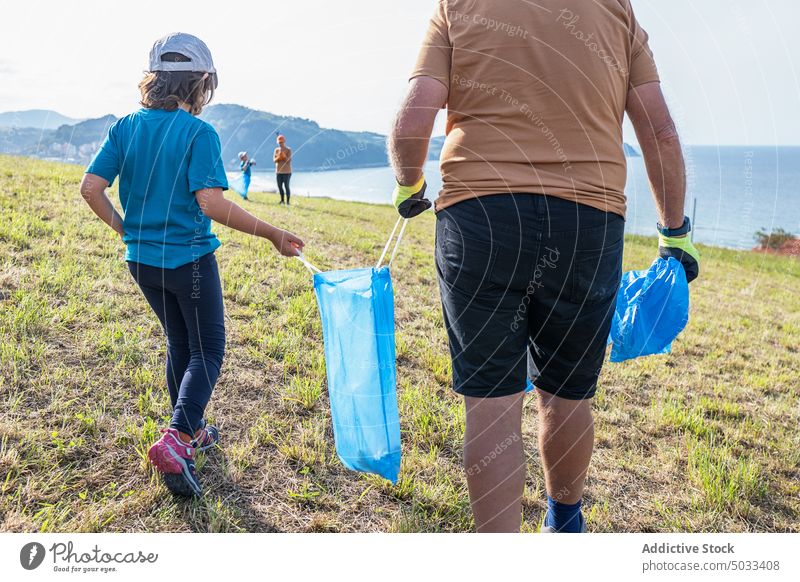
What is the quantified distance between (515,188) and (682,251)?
1.06 meters

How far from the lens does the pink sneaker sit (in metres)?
2.14

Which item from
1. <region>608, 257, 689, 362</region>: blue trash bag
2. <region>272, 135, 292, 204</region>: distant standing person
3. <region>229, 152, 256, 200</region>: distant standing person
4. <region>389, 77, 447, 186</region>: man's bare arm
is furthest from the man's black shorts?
<region>229, 152, 256, 200</region>: distant standing person

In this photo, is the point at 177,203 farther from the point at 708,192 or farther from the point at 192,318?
the point at 708,192

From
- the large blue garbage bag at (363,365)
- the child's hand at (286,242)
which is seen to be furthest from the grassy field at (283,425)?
the child's hand at (286,242)

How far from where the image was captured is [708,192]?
95000 millimetres

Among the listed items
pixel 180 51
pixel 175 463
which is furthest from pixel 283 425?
pixel 180 51

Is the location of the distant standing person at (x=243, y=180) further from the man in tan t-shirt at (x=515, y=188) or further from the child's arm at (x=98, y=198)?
the man in tan t-shirt at (x=515, y=188)

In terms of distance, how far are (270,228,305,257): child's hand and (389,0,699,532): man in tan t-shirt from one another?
0.55 meters

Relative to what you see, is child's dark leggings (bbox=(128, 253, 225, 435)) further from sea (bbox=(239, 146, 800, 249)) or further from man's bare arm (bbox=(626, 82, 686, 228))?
man's bare arm (bbox=(626, 82, 686, 228))

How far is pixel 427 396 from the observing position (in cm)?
314

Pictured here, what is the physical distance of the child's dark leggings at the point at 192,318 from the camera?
2.21 meters

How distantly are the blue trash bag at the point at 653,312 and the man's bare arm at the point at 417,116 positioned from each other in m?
1.18

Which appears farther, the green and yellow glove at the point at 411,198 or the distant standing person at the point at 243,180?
the distant standing person at the point at 243,180

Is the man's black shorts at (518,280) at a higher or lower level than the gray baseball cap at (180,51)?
lower
